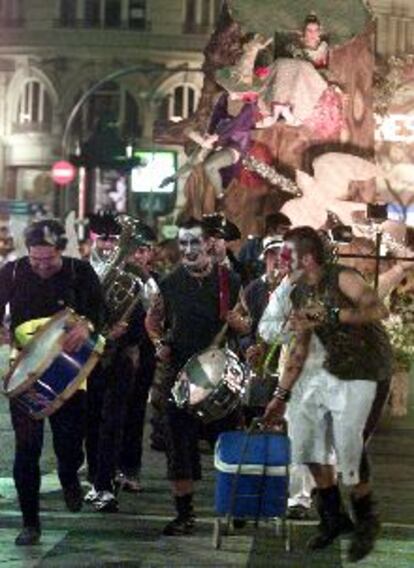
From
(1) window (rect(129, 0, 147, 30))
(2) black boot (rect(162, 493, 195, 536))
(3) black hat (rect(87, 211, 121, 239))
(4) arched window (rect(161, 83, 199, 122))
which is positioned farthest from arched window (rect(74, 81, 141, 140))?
(2) black boot (rect(162, 493, 195, 536))

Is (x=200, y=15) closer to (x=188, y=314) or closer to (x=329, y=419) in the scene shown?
(x=188, y=314)

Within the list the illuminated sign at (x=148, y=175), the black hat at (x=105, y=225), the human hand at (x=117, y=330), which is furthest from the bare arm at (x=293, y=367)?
the illuminated sign at (x=148, y=175)

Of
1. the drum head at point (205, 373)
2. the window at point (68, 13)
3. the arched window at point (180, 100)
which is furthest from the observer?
the window at point (68, 13)

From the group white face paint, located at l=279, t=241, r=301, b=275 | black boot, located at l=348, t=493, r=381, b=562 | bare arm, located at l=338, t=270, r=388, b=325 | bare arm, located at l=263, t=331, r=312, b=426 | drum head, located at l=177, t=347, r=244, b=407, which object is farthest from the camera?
drum head, located at l=177, t=347, r=244, b=407

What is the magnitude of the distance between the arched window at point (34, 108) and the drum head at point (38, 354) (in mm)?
61242

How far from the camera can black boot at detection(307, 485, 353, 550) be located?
9.85m

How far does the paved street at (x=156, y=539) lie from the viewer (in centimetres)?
941

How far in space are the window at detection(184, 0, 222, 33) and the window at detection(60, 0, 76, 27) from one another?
4704mm

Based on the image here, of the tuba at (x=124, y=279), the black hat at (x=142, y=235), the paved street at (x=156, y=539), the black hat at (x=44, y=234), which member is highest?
the black hat at (x=44, y=234)

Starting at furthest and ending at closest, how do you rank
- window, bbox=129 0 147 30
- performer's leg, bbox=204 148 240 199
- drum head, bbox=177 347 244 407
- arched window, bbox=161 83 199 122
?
window, bbox=129 0 147 30
arched window, bbox=161 83 199 122
performer's leg, bbox=204 148 240 199
drum head, bbox=177 347 244 407

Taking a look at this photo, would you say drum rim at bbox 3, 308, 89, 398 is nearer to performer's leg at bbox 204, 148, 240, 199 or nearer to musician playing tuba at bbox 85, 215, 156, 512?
musician playing tuba at bbox 85, 215, 156, 512

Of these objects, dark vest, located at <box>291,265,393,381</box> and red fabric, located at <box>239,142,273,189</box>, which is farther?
red fabric, located at <box>239,142,273,189</box>

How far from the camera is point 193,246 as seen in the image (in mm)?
10562

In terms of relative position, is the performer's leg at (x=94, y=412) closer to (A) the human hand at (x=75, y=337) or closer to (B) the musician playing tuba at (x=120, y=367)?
(B) the musician playing tuba at (x=120, y=367)
